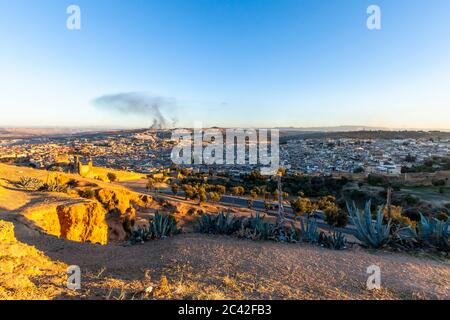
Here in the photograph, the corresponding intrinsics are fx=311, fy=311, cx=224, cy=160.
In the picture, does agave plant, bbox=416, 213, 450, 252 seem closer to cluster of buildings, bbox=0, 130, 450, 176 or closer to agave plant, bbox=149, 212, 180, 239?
agave plant, bbox=149, 212, 180, 239

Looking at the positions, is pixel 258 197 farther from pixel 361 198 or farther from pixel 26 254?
pixel 26 254

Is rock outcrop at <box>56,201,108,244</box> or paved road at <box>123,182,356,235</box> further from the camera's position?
paved road at <box>123,182,356,235</box>

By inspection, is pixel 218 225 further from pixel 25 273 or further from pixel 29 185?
pixel 29 185

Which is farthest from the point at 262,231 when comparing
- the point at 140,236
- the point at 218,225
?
the point at 140,236

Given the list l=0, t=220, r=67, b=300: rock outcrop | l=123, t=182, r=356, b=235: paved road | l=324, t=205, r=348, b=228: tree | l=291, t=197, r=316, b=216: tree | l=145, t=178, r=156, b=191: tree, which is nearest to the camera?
l=0, t=220, r=67, b=300: rock outcrop

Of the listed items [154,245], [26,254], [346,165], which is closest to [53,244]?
[26,254]

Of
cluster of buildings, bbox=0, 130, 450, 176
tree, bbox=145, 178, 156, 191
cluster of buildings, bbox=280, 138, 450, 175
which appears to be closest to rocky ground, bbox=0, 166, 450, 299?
tree, bbox=145, 178, 156, 191
